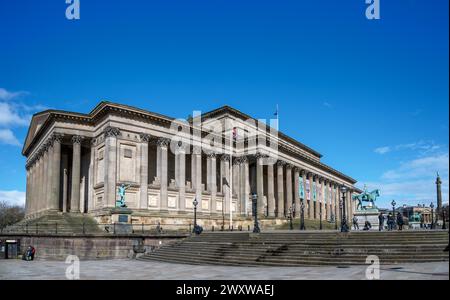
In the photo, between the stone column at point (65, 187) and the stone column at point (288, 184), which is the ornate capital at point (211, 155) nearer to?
the stone column at point (288, 184)

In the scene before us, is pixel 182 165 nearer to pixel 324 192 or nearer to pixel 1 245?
pixel 1 245

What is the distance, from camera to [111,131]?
4878 cm

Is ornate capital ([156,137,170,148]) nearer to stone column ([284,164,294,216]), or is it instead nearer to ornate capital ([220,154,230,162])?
ornate capital ([220,154,230,162])

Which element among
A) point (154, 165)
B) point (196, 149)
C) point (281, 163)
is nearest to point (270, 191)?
point (281, 163)

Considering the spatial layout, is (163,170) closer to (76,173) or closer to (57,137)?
(76,173)

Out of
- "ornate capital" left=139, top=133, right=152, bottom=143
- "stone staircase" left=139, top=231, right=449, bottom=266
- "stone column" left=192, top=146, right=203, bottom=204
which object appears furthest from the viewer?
"stone column" left=192, top=146, right=203, bottom=204

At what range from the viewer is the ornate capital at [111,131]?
48719 millimetres

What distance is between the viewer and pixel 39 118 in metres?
62.7

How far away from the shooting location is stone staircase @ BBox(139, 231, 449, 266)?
23.7 metres

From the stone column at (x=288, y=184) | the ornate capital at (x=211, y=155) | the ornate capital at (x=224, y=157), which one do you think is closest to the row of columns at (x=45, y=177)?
the ornate capital at (x=211, y=155)

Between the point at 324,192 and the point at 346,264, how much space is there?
7054cm

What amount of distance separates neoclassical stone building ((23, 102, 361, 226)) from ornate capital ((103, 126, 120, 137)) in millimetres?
112

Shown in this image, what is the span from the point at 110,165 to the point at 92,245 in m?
14.7

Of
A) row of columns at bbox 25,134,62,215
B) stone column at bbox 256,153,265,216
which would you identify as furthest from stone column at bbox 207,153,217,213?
row of columns at bbox 25,134,62,215
